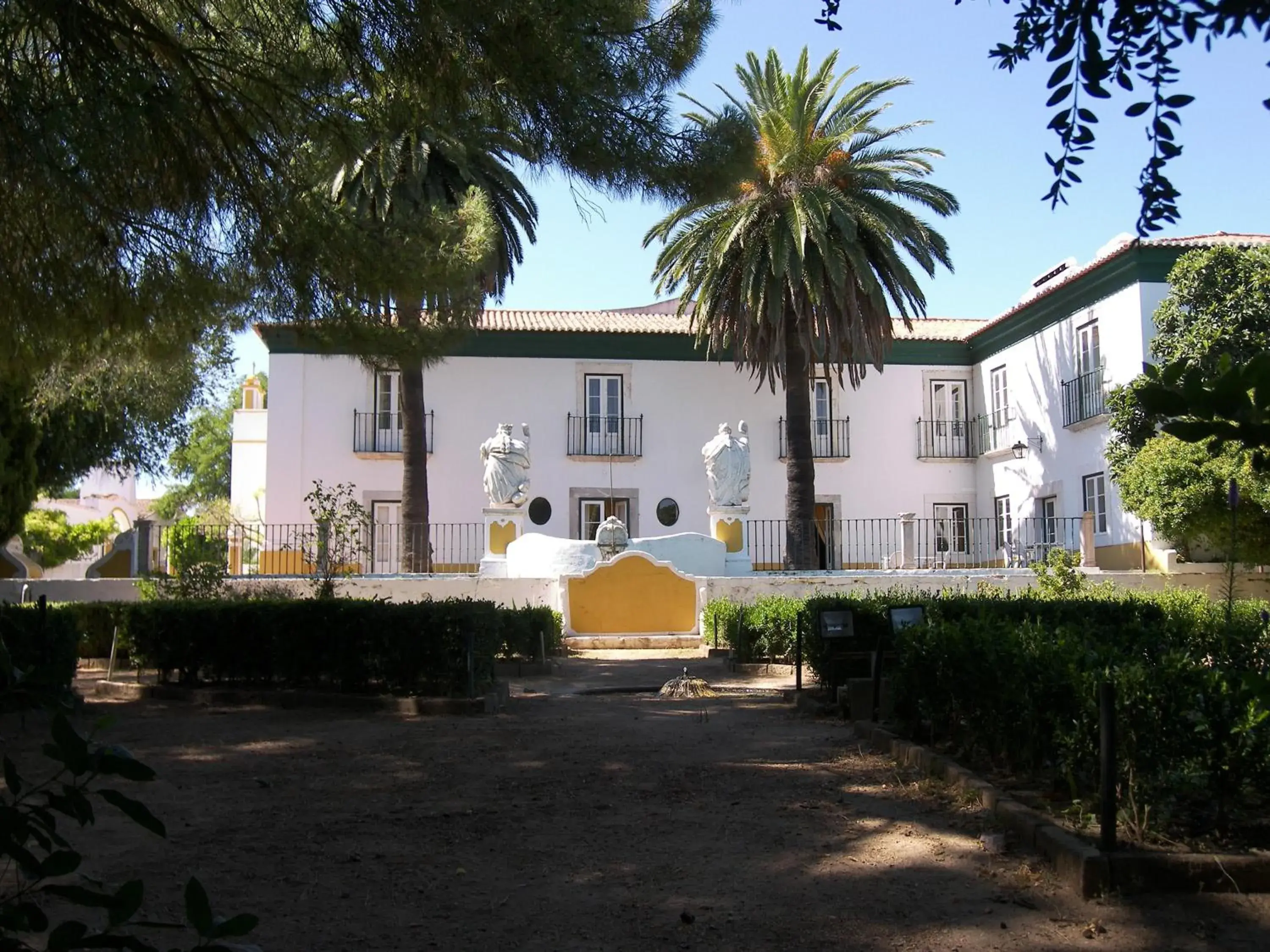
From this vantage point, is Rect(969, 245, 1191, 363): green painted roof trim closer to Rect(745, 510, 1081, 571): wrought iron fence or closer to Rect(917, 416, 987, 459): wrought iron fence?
Rect(917, 416, 987, 459): wrought iron fence

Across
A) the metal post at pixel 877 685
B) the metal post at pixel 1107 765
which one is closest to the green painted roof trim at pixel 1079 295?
the metal post at pixel 877 685

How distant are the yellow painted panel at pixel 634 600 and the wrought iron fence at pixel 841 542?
21.7 feet

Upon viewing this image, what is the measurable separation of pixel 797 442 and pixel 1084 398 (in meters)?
6.05

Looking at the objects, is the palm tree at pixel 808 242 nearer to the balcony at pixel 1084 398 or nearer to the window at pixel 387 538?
the balcony at pixel 1084 398

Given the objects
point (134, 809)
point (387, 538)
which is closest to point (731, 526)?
point (387, 538)

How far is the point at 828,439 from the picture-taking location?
2892 centimetres

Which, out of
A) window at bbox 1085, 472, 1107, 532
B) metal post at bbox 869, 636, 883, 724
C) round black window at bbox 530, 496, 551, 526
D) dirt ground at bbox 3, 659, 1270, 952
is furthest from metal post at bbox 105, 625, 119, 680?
window at bbox 1085, 472, 1107, 532

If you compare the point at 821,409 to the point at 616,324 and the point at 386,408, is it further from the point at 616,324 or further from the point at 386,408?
the point at 386,408

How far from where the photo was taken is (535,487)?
2781 cm

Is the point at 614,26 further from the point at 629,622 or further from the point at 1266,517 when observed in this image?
the point at 1266,517

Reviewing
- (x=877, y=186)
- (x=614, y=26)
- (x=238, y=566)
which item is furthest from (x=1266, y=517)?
(x=238, y=566)

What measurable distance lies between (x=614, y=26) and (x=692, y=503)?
2089 centimetres

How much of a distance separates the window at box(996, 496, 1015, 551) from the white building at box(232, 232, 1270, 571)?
6 centimetres

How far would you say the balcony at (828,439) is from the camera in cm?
2861
